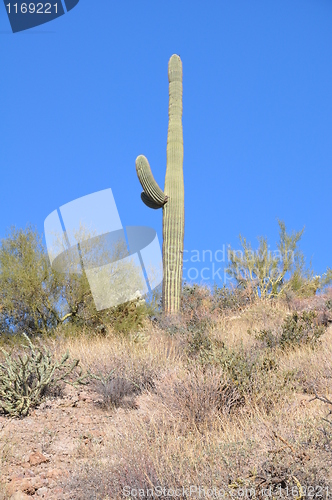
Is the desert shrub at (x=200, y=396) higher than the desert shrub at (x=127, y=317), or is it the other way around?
the desert shrub at (x=127, y=317)

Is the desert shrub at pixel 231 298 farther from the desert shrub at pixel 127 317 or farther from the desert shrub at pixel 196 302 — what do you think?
the desert shrub at pixel 127 317

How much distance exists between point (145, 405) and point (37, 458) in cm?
151

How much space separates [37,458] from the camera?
4473mm

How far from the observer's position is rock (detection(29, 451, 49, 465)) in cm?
443

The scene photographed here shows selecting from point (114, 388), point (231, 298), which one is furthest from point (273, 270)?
point (114, 388)

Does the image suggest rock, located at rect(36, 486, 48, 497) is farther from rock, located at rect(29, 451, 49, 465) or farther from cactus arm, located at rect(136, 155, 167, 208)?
cactus arm, located at rect(136, 155, 167, 208)

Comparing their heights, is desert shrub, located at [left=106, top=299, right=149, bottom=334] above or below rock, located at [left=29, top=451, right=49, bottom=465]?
above

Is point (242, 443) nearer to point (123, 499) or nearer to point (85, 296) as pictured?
point (123, 499)

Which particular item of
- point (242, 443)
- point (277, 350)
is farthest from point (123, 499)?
point (277, 350)

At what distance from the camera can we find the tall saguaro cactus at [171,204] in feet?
41.9

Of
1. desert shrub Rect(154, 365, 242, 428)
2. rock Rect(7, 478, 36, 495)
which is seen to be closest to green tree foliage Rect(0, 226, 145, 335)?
desert shrub Rect(154, 365, 242, 428)

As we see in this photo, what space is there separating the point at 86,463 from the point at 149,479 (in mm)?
940

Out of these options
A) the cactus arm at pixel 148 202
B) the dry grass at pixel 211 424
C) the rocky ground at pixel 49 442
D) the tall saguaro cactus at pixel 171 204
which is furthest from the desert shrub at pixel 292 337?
the cactus arm at pixel 148 202

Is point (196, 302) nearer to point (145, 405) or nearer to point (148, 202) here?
point (148, 202)
